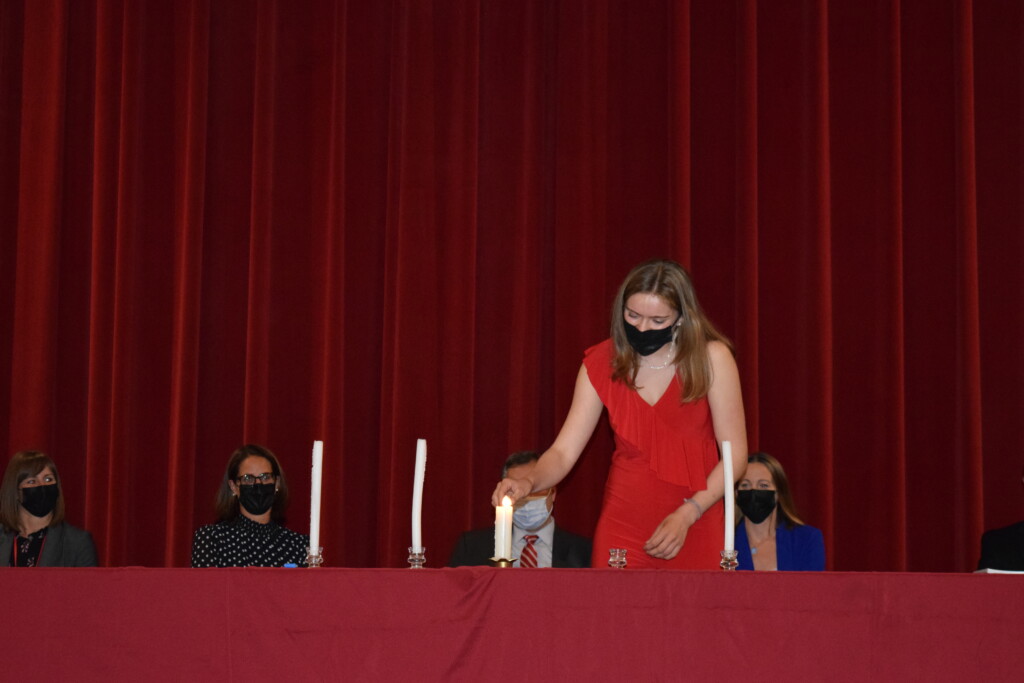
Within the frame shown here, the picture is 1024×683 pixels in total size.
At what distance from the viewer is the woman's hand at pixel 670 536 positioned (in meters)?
2.39

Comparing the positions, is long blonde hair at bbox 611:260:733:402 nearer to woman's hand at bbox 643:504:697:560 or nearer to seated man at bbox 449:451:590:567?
woman's hand at bbox 643:504:697:560

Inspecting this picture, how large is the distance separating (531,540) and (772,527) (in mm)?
806

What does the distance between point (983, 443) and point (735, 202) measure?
1.34 meters

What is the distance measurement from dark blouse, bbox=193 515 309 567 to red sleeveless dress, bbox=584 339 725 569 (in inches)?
59.1

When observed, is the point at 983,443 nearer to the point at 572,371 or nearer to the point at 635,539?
the point at 572,371

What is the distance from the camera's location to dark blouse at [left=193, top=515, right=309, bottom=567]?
151 inches

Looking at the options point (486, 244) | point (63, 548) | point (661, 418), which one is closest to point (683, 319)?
point (661, 418)

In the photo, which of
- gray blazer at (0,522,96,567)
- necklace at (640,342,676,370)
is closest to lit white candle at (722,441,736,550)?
necklace at (640,342,676,370)

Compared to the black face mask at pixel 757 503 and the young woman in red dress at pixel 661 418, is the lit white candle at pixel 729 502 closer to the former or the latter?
the young woman in red dress at pixel 661 418

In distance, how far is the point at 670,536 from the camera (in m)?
2.40

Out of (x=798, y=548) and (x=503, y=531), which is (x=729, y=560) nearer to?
(x=503, y=531)

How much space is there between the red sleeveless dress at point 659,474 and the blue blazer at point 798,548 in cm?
95

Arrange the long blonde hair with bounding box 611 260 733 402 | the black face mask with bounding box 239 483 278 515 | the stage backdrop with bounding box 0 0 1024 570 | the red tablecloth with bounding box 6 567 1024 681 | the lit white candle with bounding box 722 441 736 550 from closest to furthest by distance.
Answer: the red tablecloth with bounding box 6 567 1024 681 → the lit white candle with bounding box 722 441 736 550 → the long blonde hair with bounding box 611 260 733 402 → the black face mask with bounding box 239 483 278 515 → the stage backdrop with bounding box 0 0 1024 570

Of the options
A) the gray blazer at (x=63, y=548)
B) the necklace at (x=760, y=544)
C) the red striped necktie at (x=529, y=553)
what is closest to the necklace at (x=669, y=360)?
the necklace at (x=760, y=544)
